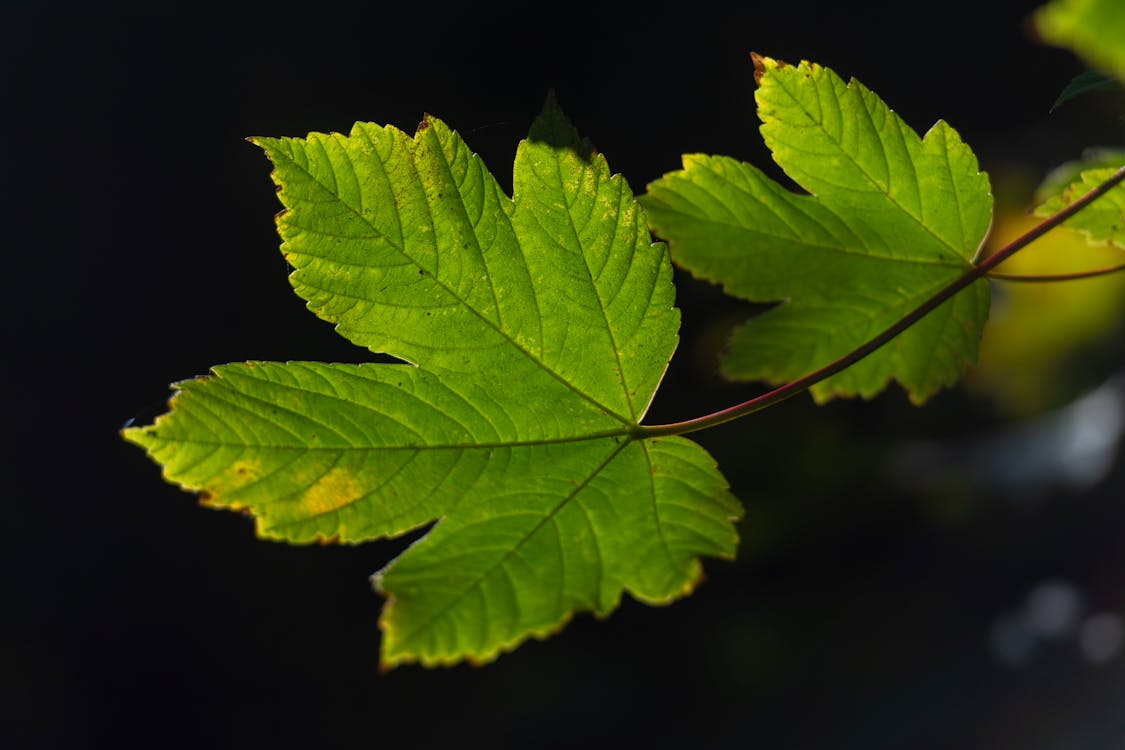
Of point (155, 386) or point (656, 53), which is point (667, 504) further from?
point (155, 386)

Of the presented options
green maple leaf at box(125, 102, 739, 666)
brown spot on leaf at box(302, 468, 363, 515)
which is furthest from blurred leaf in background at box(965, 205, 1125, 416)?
brown spot on leaf at box(302, 468, 363, 515)

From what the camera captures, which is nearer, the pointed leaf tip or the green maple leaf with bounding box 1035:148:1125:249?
the pointed leaf tip

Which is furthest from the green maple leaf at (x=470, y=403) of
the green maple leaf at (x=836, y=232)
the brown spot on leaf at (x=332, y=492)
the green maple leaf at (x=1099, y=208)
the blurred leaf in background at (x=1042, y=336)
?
the blurred leaf in background at (x=1042, y=336)

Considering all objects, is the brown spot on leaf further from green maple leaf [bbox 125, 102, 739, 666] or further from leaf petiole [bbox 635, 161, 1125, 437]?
leaf petiole [bbox 635, 161, 1125, 437]

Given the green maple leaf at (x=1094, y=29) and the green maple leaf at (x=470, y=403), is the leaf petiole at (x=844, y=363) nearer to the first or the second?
the green maple leaf at (x=470, y=403)

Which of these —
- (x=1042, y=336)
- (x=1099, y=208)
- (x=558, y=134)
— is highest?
(x=558, y=134)

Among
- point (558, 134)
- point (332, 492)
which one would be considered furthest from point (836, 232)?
point (332, 492)

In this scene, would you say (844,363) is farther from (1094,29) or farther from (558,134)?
(1094,29)
